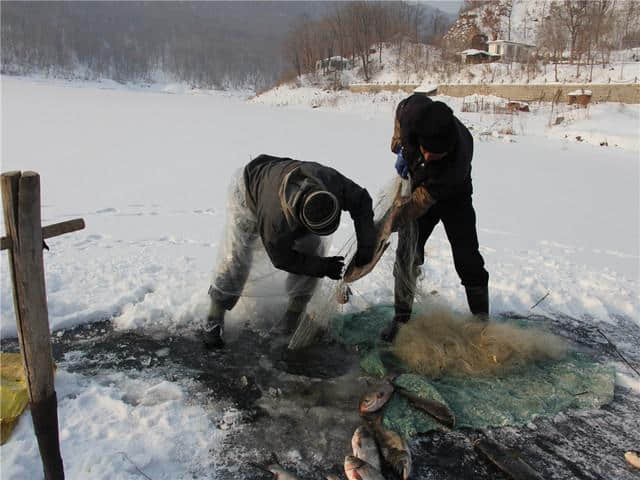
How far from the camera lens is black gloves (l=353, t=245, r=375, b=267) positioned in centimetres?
265

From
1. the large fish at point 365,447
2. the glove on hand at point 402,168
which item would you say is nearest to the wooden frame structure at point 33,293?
the large fish at point 365,447

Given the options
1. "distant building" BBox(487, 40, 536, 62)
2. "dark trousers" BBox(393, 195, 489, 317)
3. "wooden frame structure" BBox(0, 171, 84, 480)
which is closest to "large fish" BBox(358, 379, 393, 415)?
"dark trousers" BBox(393, 195, 489, 317)

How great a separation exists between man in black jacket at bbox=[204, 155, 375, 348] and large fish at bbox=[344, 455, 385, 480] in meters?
0.91

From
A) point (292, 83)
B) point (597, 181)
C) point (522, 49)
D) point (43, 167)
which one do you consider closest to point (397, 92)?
point (522, 49)

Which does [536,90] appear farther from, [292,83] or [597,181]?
[292,83]

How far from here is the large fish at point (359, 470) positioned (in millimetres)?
1958

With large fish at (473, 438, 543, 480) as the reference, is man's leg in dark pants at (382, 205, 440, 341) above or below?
above

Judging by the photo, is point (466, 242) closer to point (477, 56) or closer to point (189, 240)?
point (189, 240)

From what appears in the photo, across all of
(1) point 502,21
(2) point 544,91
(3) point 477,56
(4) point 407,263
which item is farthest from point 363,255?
(1) point 502,21

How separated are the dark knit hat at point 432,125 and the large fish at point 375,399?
1259mm

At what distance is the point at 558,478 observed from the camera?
2.12 metres

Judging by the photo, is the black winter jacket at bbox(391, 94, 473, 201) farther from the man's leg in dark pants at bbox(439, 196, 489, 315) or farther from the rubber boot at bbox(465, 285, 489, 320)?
the rubber boot at bbox(465, 285, 489, 320)

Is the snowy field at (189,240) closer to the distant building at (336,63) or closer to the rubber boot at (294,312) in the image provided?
the rubber boot at (294,312)

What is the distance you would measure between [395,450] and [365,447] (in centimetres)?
14
